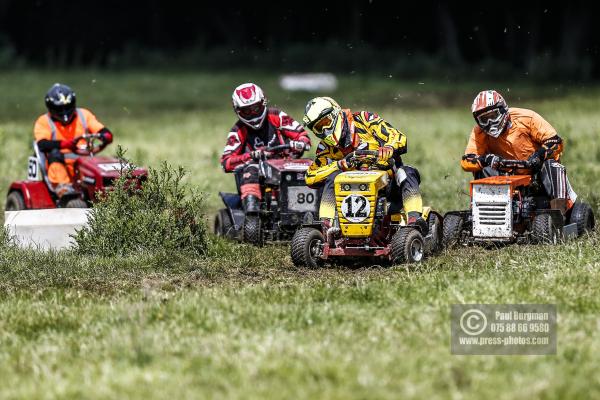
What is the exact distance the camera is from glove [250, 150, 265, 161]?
14.8 meters

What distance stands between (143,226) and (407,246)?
2862 millimetres

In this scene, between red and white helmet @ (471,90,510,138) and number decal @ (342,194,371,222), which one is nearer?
number decal @ (342,194,371,222)

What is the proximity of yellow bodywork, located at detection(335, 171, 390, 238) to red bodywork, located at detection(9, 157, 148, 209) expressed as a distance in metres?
3.76

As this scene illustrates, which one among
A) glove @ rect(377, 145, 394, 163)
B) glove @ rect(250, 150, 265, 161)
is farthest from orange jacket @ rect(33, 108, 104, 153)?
glove @ rect(377, 145, 394, 163)

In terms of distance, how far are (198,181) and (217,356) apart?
1269cm

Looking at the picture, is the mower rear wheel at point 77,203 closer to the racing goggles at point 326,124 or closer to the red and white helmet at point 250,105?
the red and white helmet at point 250,105

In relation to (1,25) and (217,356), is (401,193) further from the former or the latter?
(1,25)

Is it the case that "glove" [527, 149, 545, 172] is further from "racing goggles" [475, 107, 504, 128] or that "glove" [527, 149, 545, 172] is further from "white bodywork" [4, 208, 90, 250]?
"white bodywork" [4, 208, 90, 250]

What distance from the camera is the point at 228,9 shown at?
59062mm

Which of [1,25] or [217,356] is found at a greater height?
[1,25]

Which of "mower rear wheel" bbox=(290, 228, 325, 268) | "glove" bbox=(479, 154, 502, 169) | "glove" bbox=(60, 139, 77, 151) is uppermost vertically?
"glove" bbox=(60, 139, 77, 151)

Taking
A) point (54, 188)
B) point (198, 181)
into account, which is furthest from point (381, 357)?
point (198, 181)

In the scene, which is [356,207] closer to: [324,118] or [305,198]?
[324,118]

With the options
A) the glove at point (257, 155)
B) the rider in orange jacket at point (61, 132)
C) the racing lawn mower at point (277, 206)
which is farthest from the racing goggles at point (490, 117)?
the rider in orange jacket at point (61, 132)
